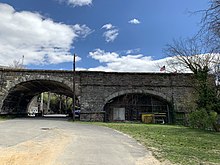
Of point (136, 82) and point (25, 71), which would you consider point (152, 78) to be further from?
point (25, 71)

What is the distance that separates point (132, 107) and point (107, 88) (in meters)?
3.81

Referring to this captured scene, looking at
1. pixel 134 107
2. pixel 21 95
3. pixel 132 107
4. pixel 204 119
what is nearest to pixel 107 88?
pixel 132 107

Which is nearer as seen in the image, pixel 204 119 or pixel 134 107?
pixel 204 119

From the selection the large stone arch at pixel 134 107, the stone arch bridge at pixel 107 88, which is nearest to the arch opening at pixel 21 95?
the stone arch bridge at pixel 107 88

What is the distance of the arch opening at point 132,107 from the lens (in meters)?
26.9

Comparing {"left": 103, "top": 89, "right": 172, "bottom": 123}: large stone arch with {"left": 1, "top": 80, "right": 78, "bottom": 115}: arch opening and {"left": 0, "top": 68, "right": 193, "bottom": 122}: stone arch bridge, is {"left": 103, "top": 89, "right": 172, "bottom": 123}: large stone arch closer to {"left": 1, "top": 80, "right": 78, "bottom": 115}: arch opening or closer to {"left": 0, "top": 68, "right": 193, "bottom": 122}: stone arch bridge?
{"left": 0, "top": 68, "right": 193, "bottom": 122}: stone arch bridge

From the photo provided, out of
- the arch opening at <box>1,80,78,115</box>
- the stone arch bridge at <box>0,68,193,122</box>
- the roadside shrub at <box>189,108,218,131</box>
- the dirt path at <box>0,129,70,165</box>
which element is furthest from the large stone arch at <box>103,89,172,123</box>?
the dirt path at <box>0,129,70,165</box>

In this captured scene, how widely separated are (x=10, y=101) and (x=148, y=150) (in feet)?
74.2

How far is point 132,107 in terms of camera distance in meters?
27.1

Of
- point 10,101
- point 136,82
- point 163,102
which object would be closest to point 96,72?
point 136,82

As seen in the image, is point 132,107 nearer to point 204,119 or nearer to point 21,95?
point 204,119

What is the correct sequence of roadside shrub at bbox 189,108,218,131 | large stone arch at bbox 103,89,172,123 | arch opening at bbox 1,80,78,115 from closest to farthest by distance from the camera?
roadside shrub at bbox 189,108,218,131 → arch opening at bbox 1,80,78,115 → large stone arch at bbox 103,89,172,123

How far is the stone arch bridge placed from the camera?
2488cm

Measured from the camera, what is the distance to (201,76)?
65.1 ft
